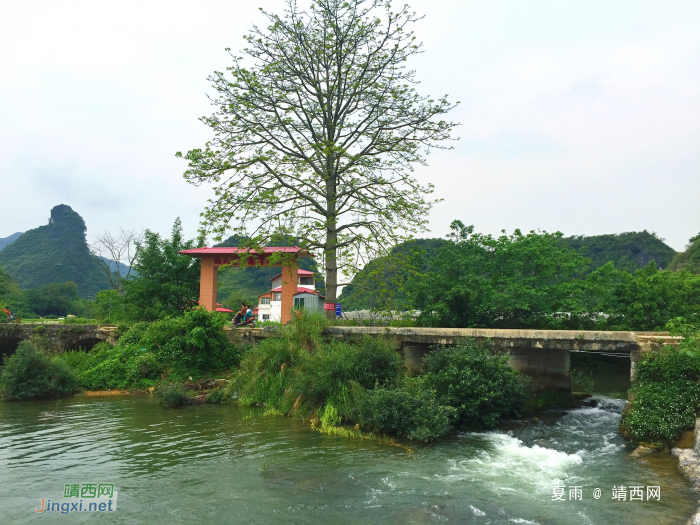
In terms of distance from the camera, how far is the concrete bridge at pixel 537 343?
10.5m

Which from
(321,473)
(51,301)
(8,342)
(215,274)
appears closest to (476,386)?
(321,473)

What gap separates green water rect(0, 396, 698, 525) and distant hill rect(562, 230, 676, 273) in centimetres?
4013

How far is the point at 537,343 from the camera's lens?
11555 millimetres

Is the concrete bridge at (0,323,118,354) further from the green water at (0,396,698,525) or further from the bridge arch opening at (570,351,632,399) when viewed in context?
the bridge arch opening at (570,351,632,399)

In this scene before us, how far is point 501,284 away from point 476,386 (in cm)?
730

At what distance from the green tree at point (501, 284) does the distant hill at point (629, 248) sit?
31820 mm

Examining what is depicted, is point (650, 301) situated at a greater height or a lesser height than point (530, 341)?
greater

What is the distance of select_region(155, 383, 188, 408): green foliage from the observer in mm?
14258

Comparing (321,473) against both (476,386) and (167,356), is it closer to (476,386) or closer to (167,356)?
(476,386)

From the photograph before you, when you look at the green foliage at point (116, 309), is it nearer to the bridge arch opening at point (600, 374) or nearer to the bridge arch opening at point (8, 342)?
the bridge arch opening at point (8, 342)

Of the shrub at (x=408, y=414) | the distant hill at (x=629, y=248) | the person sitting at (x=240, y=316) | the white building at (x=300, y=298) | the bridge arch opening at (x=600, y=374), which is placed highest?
the distant hill at (x=629, y=248)

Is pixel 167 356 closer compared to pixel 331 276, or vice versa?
pixel 331 276

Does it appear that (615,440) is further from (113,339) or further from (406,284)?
(113,339)

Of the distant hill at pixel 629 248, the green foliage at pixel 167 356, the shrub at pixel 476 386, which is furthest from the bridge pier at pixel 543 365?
the distant hill at pixel 629 248
